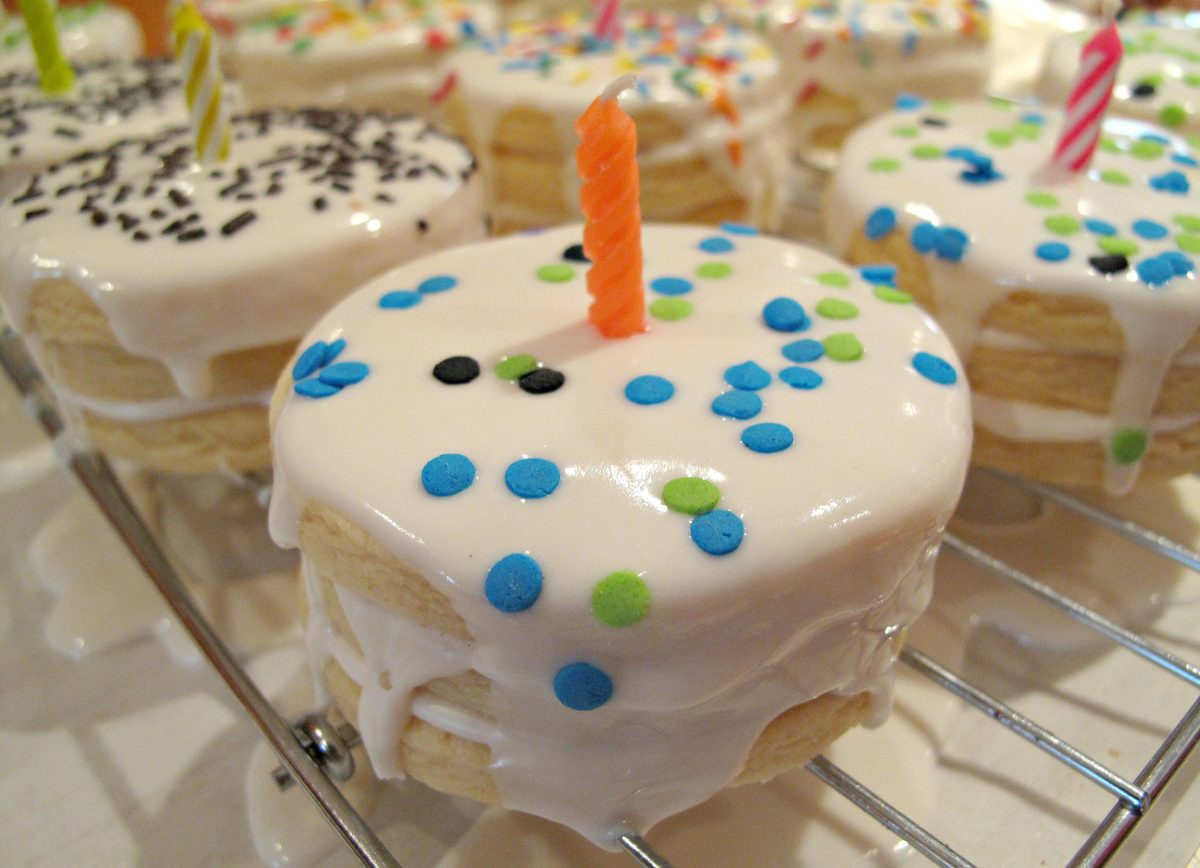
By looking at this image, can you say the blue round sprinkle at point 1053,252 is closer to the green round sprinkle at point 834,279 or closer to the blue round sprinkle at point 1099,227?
the blue round sprinkle at point 1099,227

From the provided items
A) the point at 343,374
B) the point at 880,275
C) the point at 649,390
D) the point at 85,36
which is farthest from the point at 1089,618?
the point at 85,36

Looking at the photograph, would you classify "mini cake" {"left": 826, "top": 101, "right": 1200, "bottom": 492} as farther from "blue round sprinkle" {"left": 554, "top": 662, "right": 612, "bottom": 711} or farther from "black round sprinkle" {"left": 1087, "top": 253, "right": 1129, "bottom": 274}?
"blue round sprinkle" {"left": 554, "top": 662, "right": 612, "bottom": 711}

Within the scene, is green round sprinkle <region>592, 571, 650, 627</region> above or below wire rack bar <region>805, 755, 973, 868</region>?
above

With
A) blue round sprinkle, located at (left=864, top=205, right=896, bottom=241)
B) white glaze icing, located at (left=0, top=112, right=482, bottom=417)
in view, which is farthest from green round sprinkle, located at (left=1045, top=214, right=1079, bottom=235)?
white glaze icing, located at (left=0, top=112, right=482, bottom=417)

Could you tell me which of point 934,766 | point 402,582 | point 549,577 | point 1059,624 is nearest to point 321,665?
point 402,582

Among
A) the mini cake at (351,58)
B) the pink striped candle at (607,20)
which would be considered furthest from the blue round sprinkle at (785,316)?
the mini cake at (351,58)

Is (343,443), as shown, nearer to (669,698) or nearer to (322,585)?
(322,585)
